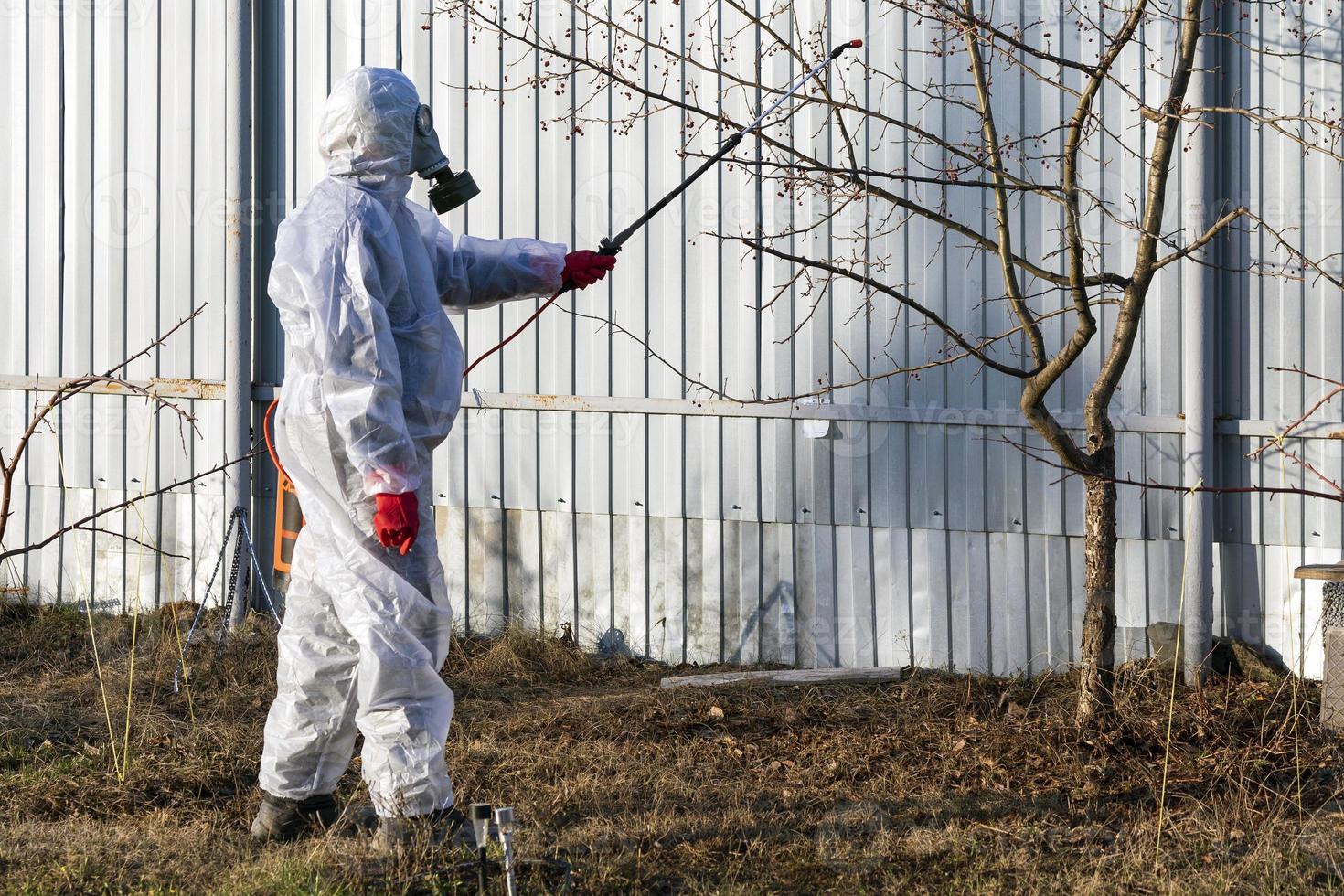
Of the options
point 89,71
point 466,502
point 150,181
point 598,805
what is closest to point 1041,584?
point 598,805

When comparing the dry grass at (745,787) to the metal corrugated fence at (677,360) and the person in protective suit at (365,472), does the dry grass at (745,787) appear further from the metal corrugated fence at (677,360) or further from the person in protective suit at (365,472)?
the metal corrugated fence at (677,360)

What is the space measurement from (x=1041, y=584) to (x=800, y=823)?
5.72 ft

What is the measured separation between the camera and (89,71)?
6.86 metres

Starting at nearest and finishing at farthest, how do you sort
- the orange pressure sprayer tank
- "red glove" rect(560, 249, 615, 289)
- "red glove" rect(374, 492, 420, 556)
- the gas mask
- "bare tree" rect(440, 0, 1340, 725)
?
1. "red glove" rect(374, 492, 420, 556)
2. the gas mask
3. "red glove" rect(560, 249, 615, 289)
4. "bare tree" rect(440, 0, 1340, 725)
5. the orange pressure sprayer tank

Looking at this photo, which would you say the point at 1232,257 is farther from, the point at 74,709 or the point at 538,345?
the point at 74,709

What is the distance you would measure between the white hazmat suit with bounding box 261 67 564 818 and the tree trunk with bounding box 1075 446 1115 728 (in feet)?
7.17

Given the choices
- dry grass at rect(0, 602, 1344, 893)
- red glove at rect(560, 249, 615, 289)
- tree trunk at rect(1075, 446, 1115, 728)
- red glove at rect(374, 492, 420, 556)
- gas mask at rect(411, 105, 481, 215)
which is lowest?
dry grass at rect(0, 602, 1344, 893)

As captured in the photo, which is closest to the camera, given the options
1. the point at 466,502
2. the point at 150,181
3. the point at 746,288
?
the point at 746,288

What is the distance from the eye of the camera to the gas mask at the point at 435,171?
13.4 ft

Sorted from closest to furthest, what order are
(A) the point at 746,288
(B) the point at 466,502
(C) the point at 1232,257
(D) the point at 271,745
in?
1. (D) the point at 271,745
2. (C) the point at 1232,257
3. (A) the point at 746,288
4. (B) the point at 466,502

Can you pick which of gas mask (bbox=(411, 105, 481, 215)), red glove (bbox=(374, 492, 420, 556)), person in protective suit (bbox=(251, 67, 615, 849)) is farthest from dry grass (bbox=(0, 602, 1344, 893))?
gas mask (bbox=(411, 105, 481, 215))

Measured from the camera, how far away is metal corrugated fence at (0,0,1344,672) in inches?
208

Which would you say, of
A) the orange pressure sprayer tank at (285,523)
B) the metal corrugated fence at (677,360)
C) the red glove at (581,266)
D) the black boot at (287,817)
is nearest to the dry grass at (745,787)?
the black boot at (287,817)

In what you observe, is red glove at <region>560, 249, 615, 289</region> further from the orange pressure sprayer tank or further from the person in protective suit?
the orange pressure sprayer tank
